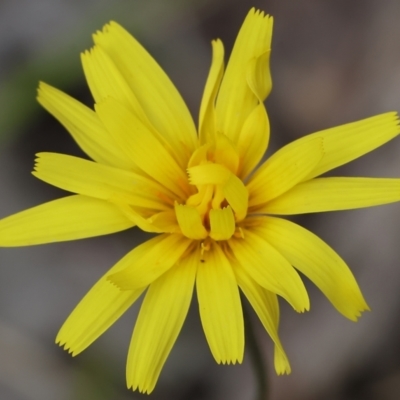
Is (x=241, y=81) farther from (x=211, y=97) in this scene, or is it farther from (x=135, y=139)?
(x=135, y=139)

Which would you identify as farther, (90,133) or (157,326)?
(90,133)

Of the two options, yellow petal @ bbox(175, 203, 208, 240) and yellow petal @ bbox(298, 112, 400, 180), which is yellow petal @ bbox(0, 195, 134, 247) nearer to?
yellow petal @ bbox(175, 203, 208, 240)

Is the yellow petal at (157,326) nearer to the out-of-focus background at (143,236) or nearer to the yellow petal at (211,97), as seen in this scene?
the yellow petal at (211,97)

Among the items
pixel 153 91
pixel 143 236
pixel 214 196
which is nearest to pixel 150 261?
pixel 214 196

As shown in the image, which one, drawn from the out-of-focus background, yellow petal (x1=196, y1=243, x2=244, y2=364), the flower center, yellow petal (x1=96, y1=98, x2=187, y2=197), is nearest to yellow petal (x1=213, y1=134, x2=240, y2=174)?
the flower center

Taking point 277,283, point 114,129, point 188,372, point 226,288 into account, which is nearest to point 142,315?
point 226,288

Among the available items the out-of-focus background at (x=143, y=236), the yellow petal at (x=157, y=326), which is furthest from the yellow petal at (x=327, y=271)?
the out-of-focus background at (x=143, y=236)

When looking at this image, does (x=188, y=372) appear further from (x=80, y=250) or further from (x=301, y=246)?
(x=301, y=246)
